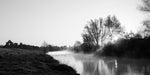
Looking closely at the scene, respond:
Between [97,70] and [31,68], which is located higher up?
[31,68]

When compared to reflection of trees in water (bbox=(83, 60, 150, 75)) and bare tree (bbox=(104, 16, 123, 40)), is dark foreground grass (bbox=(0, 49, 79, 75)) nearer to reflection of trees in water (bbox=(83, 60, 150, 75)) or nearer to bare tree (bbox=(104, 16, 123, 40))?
reflection of trees in water (bbox=(83, 60, 150, 75))

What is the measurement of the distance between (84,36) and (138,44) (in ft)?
93.4

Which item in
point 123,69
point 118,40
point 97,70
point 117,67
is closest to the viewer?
point 123,69

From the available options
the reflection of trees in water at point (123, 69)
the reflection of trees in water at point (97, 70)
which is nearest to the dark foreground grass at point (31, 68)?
the reflection of trees in water at point (97, 70)

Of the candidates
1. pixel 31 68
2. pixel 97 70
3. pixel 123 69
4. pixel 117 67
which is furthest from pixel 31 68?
pixel 117 67

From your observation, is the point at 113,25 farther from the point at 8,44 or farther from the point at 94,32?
the point at 8,44

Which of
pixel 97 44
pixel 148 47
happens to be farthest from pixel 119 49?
pixel 97 44

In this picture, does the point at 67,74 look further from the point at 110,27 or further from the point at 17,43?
the point at 17,43

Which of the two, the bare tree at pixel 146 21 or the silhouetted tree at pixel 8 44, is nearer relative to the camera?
the bare tree at pixel 146 21

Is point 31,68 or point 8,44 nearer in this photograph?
point 31,68

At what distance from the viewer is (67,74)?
13039 mm

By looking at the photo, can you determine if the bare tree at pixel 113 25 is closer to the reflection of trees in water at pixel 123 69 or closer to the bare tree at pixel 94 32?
the bare tree at pixel 94 32

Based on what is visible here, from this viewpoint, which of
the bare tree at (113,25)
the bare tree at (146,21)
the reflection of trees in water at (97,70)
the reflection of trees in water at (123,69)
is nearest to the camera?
the reflection of trees in water at (123,69)

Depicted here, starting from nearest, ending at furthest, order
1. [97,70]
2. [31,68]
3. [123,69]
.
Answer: [31,68], [123,69], [97,70]
